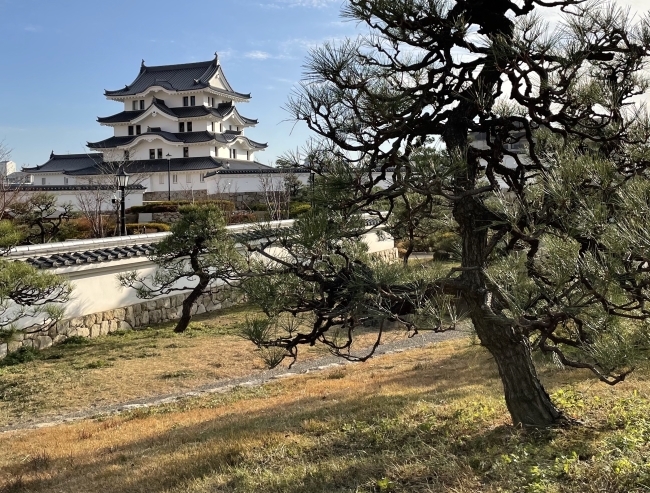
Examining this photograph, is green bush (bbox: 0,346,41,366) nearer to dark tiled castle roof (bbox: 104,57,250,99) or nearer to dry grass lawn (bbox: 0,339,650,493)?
dry grass lawn (bbox: 0,339,650,493)

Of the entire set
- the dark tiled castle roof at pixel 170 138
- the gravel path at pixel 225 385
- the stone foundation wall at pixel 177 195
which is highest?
the dark tiled castle roof at pixel 170 138

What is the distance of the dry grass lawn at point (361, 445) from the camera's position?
3.00 meters

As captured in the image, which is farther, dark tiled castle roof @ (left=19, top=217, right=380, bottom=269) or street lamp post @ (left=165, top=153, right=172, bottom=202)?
street lamp post @ (left=165, top=153, right=172, bottom=202)

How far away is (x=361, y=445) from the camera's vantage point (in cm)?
385

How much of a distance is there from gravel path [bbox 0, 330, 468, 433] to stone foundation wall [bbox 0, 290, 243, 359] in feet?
3.43

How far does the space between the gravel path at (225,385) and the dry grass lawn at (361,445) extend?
391 mm

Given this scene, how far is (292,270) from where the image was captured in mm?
3404

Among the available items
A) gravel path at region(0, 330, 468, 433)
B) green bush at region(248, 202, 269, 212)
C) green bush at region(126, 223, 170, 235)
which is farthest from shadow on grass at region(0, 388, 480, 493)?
green bush at region(248, 202, 269, 212)

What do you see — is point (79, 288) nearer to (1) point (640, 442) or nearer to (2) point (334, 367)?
(2) point (334, 367)

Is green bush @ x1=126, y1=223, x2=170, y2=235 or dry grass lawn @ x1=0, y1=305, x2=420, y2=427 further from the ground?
green bush @ x1=126, y1=223, x2=170, y2=235

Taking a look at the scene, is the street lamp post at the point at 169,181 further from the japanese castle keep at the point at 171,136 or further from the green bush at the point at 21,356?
the green bush at the point at 21,356

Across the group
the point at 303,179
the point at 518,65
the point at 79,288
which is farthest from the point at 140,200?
the point at 518,65

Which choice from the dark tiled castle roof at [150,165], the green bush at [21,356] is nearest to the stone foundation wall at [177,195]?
the dark tiled castle roof at [150,165]

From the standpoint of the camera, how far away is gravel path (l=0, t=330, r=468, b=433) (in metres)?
6.34
